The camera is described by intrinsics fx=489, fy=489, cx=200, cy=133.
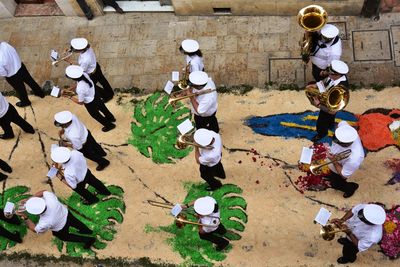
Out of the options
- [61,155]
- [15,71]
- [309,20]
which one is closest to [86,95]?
[61,155]

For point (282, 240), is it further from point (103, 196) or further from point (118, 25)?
point (118, 25)

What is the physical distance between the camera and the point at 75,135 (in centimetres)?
813

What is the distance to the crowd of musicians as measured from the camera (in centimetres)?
691

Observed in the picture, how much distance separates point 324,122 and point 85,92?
4197 mm

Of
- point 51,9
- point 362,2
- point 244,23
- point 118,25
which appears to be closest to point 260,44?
point 244,23

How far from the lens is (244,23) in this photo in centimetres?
1088

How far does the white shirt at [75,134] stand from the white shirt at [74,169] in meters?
0.51

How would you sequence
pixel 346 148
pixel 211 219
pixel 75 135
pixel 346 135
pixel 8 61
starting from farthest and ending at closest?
pixel 8 61 → pixel 75 135 → pixel 346 148 → pixel 346 135 → pixel 211 219

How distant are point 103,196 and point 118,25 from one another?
441 cm

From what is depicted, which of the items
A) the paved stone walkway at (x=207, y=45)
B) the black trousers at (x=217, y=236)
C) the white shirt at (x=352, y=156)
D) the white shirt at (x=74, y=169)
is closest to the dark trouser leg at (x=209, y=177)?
the black trousers at (x=217, y=236)

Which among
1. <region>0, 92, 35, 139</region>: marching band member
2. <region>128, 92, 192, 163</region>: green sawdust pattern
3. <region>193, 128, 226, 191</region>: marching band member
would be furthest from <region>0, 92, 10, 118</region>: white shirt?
<region>193, 128, 226, 191</region>: marching band member

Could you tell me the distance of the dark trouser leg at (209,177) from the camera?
8.12 m

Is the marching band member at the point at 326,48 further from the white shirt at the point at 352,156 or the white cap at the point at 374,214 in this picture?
the white cap at the point at 374,214

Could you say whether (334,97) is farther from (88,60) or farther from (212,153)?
(88,60)
